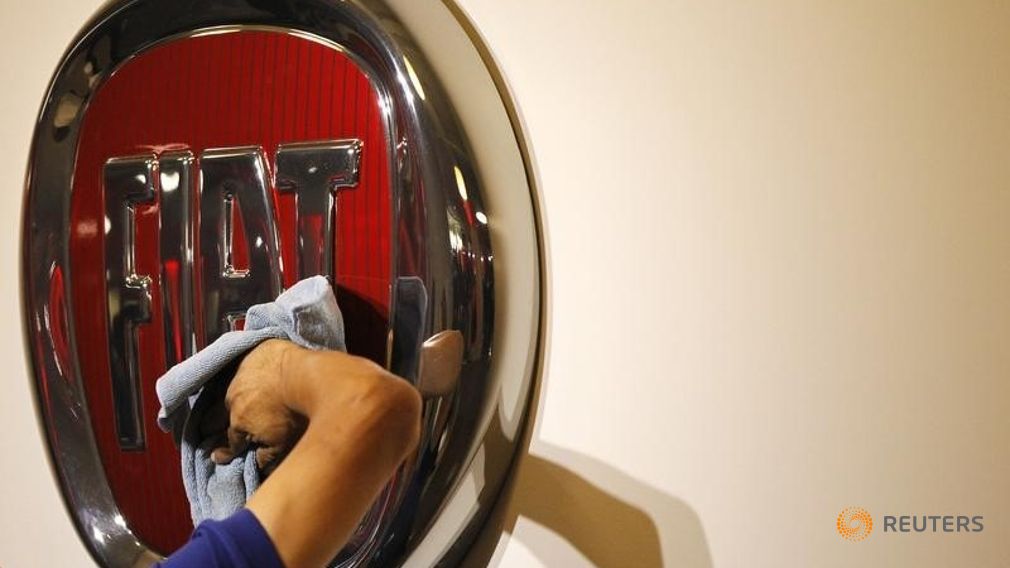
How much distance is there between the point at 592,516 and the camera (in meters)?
0.42

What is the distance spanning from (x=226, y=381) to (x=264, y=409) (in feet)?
0.14

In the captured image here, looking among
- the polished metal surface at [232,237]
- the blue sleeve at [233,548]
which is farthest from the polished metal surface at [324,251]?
the blue sleeve at [233,548]

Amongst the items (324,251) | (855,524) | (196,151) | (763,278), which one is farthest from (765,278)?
(196,151)

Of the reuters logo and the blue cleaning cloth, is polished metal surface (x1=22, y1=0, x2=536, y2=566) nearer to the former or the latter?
the blue cleaning cloth

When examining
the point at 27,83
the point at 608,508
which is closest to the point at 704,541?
the point at 608,508

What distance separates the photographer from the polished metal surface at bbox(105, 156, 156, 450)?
1.66 feet

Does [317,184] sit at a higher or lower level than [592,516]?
higher

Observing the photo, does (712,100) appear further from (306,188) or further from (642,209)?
(306,188)

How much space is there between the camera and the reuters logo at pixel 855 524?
14.9 inches

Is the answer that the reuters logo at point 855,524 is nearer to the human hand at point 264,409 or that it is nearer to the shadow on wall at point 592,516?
the shadow on wall at point 592,516

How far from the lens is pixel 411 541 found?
0.42 m

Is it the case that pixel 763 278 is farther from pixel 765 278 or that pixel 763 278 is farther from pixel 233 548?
pixel 233 548

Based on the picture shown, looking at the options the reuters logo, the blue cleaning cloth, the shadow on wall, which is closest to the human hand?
the blue cleaning cloth

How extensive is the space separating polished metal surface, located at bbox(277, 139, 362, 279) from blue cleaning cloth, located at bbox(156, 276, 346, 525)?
0.08ft
